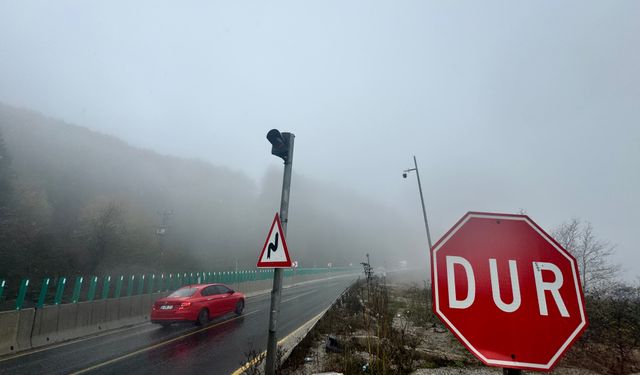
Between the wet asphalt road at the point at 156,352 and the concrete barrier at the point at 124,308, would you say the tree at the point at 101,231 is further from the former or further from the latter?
the wet asphalt road at the point at 156,352

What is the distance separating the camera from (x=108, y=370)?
21.4 ft

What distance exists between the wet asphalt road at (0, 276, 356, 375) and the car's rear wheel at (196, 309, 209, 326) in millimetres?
→ 267

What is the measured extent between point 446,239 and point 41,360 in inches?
385

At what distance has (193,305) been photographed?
37.7 feet

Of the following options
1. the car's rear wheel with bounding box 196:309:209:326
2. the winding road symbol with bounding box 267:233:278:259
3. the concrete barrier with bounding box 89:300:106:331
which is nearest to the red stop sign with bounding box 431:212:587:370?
the winding road symbol with bounding box 267:233:278:259

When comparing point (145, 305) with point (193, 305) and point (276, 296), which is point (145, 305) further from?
point (276, 296)

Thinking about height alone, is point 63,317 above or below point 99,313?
above

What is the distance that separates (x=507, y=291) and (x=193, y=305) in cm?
1167

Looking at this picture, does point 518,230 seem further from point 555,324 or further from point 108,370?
point 108,370

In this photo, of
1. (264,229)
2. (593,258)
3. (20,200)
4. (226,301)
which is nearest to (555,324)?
(226,301)

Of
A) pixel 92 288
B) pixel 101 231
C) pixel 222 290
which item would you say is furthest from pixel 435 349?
pixel 101 231

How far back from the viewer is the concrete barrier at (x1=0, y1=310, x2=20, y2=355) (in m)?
8.12

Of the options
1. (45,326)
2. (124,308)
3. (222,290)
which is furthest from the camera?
(222,290)

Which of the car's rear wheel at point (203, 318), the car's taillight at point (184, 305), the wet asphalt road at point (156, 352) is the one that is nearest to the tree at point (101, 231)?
the wet asphalt road at point (156, 352)
